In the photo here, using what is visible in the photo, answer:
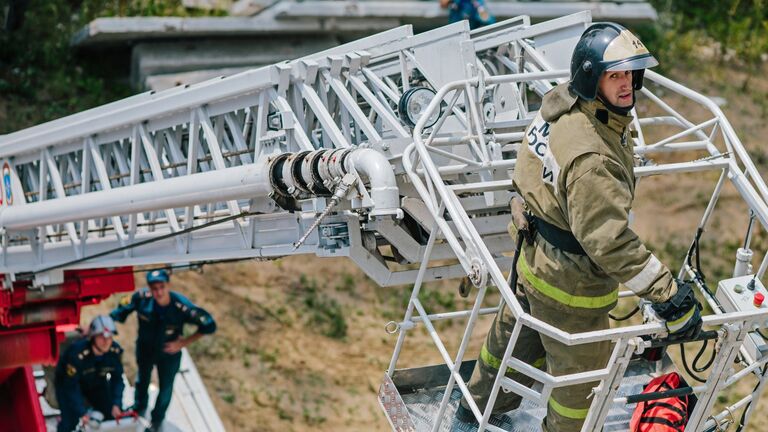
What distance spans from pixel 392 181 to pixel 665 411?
5.33 ft

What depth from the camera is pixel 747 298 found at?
5.23 m

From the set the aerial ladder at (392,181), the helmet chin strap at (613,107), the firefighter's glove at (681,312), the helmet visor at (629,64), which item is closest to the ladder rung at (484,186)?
the aerial ladder at (392,181)

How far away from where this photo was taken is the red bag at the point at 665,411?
527 cm

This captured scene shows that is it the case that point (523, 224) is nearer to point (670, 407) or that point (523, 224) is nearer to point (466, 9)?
point (670, 407)

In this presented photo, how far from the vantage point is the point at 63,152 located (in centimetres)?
748

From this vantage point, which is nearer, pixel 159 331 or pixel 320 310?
pixel 159 331

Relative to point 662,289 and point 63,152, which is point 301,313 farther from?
point 662,289

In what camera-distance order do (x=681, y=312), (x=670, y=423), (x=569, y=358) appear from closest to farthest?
(x=681, y=312) → (x=569, y=358) → (x=670, y=423)

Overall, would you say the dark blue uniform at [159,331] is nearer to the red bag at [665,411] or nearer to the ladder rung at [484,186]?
the ladder rung at [484,186]

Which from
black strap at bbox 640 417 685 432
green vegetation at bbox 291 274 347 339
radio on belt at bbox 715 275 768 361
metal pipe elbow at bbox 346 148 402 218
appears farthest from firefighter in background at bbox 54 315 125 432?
radio on belt at bbox 715 275 768 361

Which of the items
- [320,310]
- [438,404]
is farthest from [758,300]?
[320,310]

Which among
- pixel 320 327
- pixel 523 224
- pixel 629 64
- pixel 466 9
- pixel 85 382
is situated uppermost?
pixel 629 64

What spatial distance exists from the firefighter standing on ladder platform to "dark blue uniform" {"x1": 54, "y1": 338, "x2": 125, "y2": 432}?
4621 mm

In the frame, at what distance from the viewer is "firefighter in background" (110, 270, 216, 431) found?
9.13 metres
